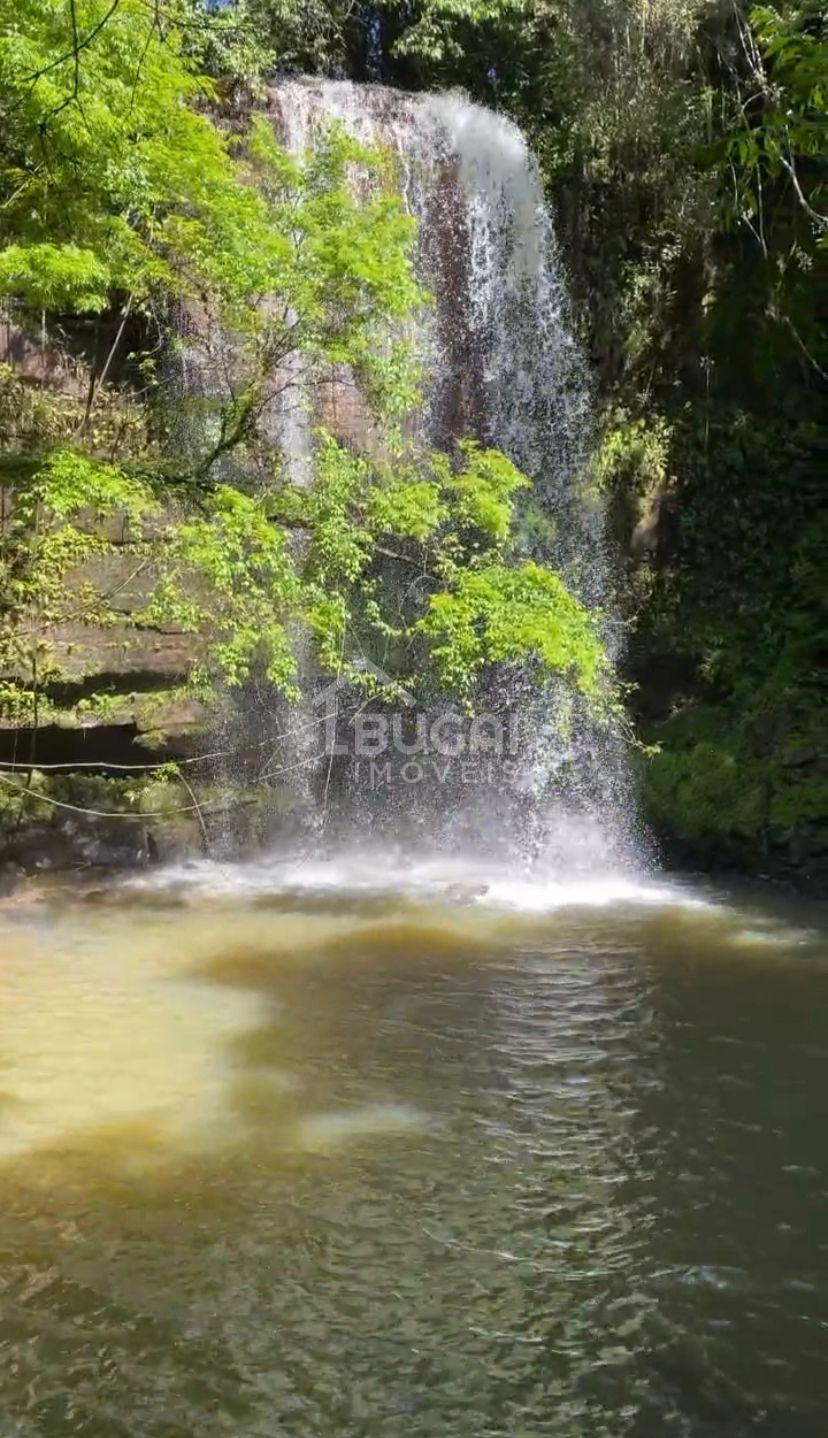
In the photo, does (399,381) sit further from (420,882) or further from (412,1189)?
(412,1189)

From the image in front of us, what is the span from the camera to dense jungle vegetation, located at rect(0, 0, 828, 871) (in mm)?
9016

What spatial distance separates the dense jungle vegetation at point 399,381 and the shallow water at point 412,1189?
310cm

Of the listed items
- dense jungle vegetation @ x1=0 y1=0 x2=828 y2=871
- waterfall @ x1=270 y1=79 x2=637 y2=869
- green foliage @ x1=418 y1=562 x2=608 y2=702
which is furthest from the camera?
waterfall @ x1=270 y1=79 x2=637 y2=869

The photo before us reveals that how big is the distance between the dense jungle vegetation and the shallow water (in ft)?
10.2

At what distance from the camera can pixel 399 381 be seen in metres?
10.1

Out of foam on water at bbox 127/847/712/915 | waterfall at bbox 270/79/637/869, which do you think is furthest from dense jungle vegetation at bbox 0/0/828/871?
foam on water at bbox 127/847/712/915

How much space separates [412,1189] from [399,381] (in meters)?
7.37

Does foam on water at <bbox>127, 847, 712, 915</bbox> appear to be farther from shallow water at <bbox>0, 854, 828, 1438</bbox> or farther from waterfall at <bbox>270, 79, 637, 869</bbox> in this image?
waterfall at <bbox>270, 79, 637, 869</bbox>

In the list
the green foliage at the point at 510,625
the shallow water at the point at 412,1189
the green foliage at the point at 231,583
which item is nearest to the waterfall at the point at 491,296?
the green foliage at the point at 510,625

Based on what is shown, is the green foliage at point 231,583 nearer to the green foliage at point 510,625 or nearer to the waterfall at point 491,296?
the green foliage at point 510,625

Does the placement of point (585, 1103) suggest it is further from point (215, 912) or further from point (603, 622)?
point (603, 622)

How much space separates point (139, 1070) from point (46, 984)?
1.70m

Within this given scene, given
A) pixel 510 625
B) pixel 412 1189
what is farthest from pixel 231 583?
pixel 412 1189

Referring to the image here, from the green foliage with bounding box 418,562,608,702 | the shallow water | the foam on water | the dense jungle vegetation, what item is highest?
the dense jungle vegetation
